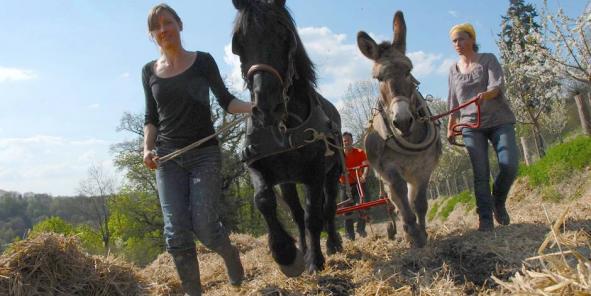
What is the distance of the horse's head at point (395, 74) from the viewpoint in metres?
4.25

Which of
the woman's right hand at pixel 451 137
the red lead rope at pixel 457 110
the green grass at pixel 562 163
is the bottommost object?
the green grass at pixel 562 163

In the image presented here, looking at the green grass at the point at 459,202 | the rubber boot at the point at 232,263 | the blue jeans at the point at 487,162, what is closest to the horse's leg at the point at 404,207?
the blue jeans at the point at 487,162

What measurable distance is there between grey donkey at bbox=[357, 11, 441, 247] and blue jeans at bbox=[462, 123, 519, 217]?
400 millimetres

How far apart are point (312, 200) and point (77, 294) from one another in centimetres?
211

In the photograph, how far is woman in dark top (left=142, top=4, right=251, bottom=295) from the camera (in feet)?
11.6

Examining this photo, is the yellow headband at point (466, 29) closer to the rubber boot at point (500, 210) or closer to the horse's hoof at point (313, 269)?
the rubber boot at point (500, 210)

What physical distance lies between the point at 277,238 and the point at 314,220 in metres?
0.57

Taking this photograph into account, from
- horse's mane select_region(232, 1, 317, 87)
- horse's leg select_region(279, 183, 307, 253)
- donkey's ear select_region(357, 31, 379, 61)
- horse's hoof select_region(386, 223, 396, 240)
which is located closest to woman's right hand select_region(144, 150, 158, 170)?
horse's mane select_region(232, 1, 317, 87)

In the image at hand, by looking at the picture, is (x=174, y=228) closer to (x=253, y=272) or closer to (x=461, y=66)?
(x=253, y=272)

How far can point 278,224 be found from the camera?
388 cm

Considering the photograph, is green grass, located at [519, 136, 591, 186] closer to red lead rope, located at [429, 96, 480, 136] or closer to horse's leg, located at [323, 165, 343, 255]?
red lead rope, located at [429, 96, 480, 136]

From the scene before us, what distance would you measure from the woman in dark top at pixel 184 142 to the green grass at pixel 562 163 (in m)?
10.3

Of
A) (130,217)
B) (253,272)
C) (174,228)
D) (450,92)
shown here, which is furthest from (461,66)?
(130,217)

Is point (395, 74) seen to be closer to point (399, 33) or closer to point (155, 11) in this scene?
point (399, 33)
